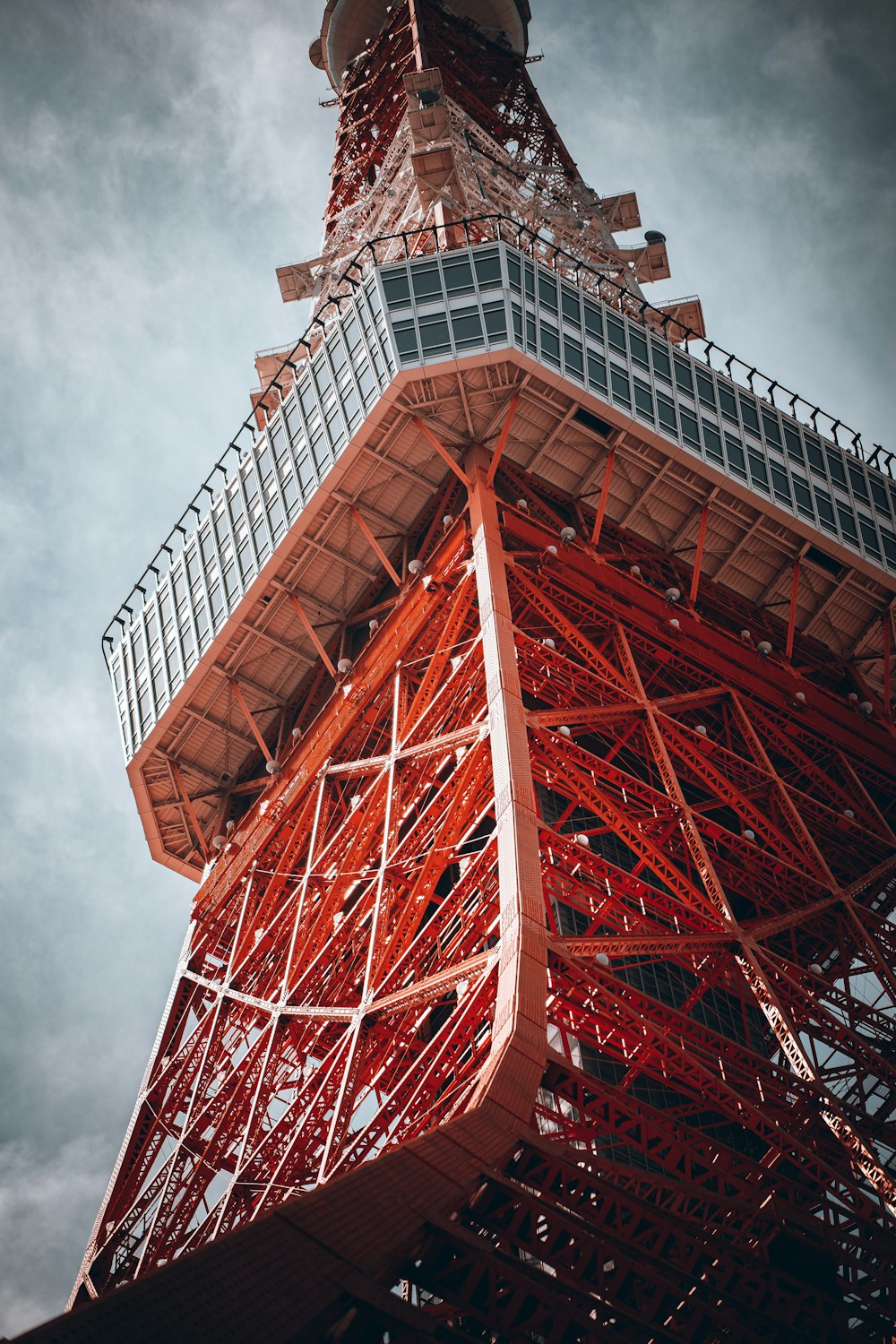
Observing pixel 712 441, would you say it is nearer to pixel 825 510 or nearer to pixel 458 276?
pixel 825 510

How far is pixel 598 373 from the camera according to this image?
4056 centimetres

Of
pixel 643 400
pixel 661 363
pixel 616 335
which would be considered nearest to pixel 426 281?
pixel 616 335

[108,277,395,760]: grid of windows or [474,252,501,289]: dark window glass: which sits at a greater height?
[474,252,501,289]: dark window glass

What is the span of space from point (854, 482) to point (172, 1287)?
3737cm

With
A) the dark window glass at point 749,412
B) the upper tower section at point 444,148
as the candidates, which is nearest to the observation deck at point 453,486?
the dark window glass at point 749,412

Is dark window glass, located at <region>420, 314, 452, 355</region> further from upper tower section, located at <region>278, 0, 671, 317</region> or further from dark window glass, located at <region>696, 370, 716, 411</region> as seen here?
dark window glass, located at <region>696, 370, 716, 411</region>

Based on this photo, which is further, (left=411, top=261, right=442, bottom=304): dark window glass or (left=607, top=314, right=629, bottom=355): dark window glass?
(left=607, top=314, right=629, bottom=355): dark window glass

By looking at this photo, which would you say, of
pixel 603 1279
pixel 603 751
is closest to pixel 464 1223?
pixel 603 1279

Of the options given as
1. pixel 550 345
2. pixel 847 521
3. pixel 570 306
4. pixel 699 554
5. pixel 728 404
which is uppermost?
pixel 728 404

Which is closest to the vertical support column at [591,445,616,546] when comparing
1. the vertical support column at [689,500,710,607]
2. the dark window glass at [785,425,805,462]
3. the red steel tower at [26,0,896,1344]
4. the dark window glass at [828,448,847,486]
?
the red steel tower at [26,0,896,1344]

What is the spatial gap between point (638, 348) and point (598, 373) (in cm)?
298

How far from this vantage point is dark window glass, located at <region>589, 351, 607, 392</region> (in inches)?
1580

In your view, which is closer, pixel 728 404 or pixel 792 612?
pixel 792 612

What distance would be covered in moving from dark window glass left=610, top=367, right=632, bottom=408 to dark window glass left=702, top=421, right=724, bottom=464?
2.52m
